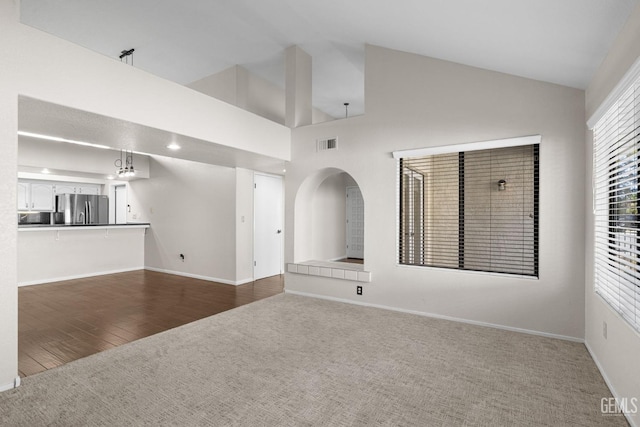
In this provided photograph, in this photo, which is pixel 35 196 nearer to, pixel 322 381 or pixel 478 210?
pixel 322 381

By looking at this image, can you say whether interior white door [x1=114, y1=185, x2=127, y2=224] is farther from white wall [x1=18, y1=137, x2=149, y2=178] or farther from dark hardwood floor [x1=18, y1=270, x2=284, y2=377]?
Answer: dark hardwood floor [x1=18, y1=270, x2=284, y2=377]

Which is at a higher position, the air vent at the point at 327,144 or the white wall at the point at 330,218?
the air vent at the point at 327,144

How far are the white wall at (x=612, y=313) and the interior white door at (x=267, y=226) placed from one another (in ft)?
16.0

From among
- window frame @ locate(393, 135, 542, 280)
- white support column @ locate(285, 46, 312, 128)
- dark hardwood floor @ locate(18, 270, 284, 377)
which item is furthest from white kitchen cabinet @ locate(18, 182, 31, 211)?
window frame @ locate(393, 135, 542, 280)

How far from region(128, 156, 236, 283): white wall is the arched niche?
135cm

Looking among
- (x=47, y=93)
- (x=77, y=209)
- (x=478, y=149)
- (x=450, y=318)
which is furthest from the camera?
(x=77, y=209)

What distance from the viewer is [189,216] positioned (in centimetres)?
652

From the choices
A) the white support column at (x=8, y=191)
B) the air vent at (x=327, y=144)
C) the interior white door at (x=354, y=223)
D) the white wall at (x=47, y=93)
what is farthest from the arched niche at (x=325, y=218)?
the white support column at (x=8, y=191)

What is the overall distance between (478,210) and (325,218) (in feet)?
11.8

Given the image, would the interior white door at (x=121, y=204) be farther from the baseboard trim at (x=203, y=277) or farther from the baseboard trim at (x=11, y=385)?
the baseboard trim at (x=11, y=385)

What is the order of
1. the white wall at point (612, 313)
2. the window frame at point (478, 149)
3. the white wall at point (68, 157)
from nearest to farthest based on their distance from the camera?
1. the white wall at point (612, 313)
2. the window frame at point (478, 149)
3. the white wall at point (68, 157)

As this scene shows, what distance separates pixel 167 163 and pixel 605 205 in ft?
23.1

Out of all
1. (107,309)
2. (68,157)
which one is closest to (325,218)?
(107,309)

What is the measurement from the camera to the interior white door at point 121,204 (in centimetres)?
832
